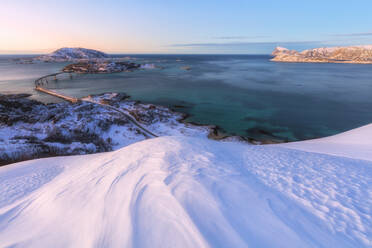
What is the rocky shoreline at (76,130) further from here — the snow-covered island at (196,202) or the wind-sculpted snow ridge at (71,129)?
the snow-covered island at (196,202)

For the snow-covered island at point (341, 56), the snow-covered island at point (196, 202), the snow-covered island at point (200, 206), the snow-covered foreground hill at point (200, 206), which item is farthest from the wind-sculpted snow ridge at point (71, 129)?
the snow-covered island at point (341, 56)

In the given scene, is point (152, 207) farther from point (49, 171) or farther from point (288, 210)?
point (49, 171)

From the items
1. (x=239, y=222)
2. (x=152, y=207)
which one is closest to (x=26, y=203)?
(x=152, y=207)

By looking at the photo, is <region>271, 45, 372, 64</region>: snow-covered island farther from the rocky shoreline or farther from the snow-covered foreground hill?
the snow-covered foreground hill

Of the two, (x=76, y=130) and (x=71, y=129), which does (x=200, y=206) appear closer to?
(x=76, y=130)

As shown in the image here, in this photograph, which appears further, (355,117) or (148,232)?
(355,117)
